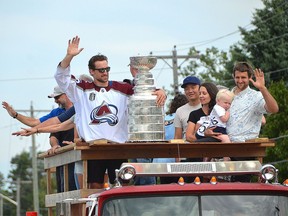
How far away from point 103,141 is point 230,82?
142ft

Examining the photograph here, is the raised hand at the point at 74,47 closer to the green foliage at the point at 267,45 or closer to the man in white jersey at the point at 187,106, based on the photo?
the man in white jersey at the point at 187,106

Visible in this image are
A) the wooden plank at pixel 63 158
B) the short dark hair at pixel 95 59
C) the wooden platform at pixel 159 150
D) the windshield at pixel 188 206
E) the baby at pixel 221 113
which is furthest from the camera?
the baby at pixel 221 113

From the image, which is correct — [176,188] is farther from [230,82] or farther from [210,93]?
[230,82]

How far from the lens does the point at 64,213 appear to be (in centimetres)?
1117

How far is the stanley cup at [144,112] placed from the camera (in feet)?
40.4

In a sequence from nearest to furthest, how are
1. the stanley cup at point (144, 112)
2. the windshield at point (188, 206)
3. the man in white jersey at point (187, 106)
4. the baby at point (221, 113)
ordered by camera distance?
the windshield at point (188, 206)
the stanley cup at point (144, 112)
the baby at point (221, 113)
the man in white jersey at point (187, 106)

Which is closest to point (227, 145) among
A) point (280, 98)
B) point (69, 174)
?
point (69, 174)

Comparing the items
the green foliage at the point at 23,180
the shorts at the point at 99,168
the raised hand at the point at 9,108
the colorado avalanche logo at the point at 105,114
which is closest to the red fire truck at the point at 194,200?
the shorts at the point at 99,168

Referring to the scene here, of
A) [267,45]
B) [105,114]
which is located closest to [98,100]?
[105,114]

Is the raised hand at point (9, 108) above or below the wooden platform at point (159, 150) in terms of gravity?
above

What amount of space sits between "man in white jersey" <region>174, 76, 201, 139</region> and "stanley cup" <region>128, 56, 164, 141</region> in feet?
4.19

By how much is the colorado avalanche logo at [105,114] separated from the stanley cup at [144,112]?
17 cm

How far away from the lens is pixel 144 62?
12.8 meters

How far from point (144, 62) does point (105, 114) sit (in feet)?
2.47
